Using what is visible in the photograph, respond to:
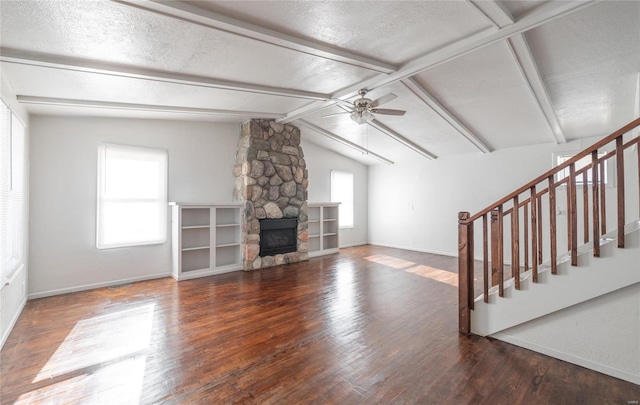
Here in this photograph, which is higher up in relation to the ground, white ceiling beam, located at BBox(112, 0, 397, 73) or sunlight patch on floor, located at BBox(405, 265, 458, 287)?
white ceiling beam, located at BBox(112, 0, 397, 73)

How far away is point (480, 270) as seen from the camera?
5.26 metres

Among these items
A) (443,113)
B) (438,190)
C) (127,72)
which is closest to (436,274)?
(438,190)

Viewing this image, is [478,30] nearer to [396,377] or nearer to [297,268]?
[396,377]

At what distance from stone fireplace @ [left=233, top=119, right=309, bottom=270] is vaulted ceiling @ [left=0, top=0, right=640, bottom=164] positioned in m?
0.86

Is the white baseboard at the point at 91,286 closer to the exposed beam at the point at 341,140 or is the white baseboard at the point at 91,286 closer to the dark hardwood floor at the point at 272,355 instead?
the dark hardwood floor at the point at 272,355

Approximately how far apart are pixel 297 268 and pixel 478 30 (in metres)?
→ 4.58

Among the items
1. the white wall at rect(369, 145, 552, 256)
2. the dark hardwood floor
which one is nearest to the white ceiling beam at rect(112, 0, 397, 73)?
the dark hardwood floor

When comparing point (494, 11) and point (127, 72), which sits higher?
point (494, 11)

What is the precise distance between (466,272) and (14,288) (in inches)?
193

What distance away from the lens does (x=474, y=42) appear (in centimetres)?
286

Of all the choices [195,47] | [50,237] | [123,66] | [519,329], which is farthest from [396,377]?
[50,237]

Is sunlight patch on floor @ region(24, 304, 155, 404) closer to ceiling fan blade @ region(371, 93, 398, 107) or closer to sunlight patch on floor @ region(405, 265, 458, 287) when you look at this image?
ceiling fan blade @ region(371, 93, 398, 107)

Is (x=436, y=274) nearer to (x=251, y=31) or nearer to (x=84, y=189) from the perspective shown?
(x=251, y=31)

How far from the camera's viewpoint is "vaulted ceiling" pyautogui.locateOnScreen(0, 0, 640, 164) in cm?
231
